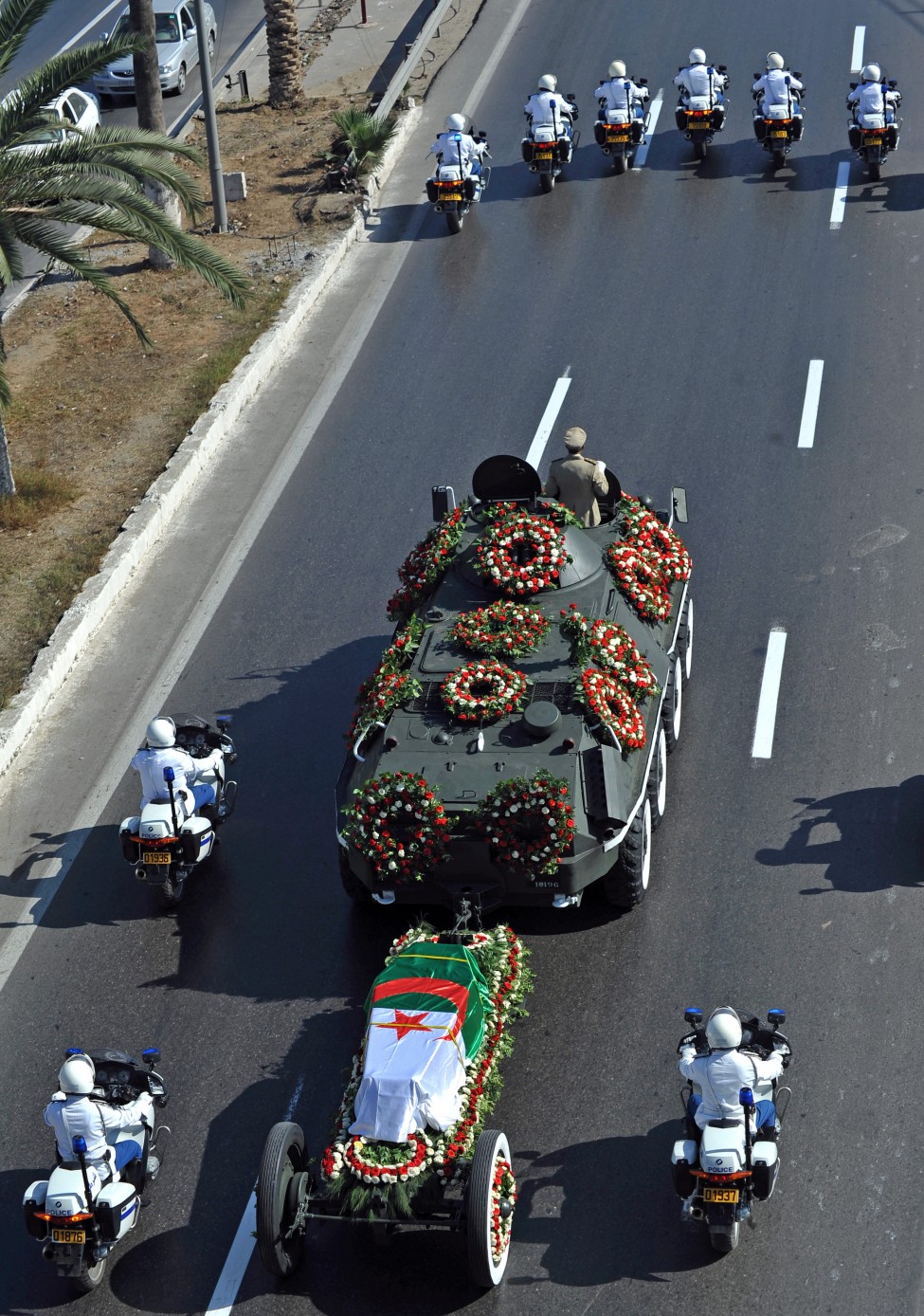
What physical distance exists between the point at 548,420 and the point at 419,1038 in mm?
10414

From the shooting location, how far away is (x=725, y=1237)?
10477mm

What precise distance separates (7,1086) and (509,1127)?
363 cm

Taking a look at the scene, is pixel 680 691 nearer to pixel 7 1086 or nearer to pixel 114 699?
pixel 114 699

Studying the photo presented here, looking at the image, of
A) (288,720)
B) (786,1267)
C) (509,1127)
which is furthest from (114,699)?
(786,1267)

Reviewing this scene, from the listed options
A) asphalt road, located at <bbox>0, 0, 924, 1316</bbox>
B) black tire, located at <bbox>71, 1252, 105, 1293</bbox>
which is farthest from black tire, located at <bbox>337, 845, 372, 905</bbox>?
black tire, located at <bbox>71, 1252, 105, 1293</bbox>

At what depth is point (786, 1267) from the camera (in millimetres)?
10492

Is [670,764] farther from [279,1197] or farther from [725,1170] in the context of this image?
[279,1197]

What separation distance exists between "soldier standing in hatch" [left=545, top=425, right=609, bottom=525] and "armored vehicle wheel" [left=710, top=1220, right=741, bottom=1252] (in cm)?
680

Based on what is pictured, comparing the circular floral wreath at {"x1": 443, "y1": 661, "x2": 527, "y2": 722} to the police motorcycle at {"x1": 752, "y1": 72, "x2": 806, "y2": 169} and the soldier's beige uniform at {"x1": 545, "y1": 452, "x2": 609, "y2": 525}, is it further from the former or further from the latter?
the police motorcycle at {"x1": 752, "y1": 72, "x2": 806, "y2": 169}

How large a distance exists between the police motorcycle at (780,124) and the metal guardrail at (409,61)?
580cm

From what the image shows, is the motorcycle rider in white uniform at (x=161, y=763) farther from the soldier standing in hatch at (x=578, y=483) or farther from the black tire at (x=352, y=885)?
the soldier standing in hatch at (x=578, y=483)

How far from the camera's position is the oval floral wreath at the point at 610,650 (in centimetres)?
1338

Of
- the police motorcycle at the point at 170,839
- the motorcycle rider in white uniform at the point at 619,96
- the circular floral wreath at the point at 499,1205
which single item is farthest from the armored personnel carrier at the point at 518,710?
the motorcycle rider in white uniform at the point at 619,96

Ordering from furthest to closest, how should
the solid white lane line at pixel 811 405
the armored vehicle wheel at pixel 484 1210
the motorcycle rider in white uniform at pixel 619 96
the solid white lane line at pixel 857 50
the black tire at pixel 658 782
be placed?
the solid white lane line at pixel 857 50 → the motorcycle rider in white uniform at pixel 619 96 → the solid white lane line at pixel 811 405 → the black tire at pixel 658 782 → the armored vehicle wheel at pixel 484 1210
